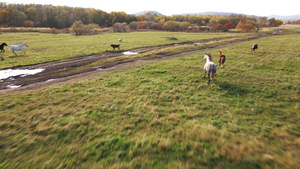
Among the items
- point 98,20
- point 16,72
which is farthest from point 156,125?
point 98,20

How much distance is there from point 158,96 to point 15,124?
9.09 m

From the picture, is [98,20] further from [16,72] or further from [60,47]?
[16,72]

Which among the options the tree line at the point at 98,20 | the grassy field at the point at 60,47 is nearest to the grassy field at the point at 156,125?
the grassy field at the point at 60,47

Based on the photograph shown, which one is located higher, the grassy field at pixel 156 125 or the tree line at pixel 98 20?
the tree line at pixel 98 20

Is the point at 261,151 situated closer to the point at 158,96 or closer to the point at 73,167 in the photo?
the point at 158,96

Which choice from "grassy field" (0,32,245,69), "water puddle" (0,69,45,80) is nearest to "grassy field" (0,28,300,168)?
"water puddle" (0,69,45,80)

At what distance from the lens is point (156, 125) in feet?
23.9

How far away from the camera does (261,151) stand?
17.6 feet

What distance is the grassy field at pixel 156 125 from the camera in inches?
207

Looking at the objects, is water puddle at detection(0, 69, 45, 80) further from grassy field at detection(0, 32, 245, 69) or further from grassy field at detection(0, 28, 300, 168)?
grassy field at detection(0, 28, 300, 168)

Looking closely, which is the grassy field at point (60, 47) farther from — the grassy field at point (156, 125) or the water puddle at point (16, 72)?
the grassy field at point (156, 125)

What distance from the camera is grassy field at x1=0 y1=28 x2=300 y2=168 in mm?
5270

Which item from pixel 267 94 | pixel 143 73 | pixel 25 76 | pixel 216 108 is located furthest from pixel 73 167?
pixel 25 76

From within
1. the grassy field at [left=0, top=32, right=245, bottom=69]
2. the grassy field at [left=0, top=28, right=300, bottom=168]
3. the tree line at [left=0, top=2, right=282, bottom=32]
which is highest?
the tree line at [left=0, top=2, right=282, bottom=32]
